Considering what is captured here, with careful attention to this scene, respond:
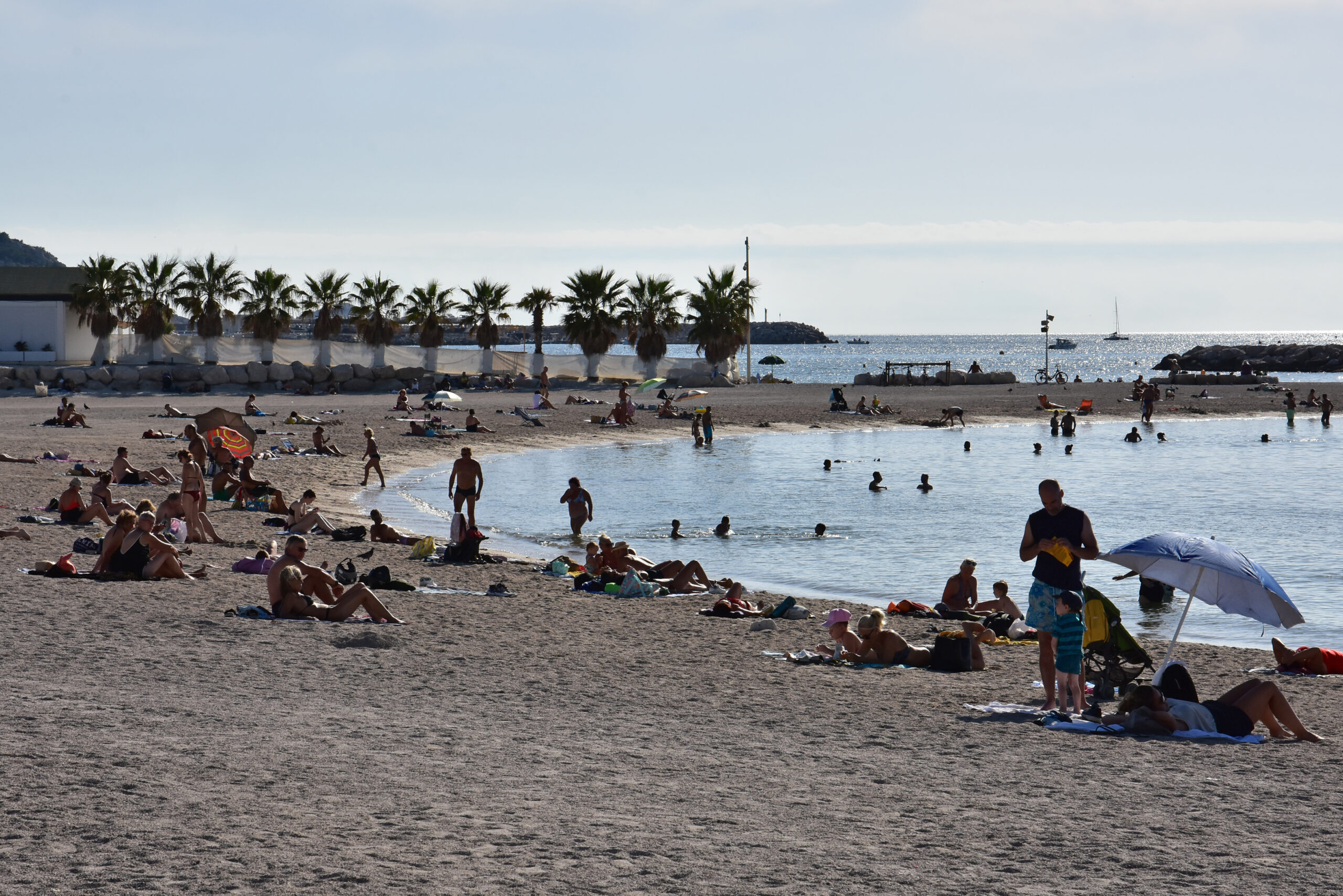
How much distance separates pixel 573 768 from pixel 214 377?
4746cm

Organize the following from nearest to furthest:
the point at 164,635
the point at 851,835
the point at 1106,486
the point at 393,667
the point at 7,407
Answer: the point at 851,835
the point at 393,667
the point at 164,635
the point at 1106,486
the point at 7,407

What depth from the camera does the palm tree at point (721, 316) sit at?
60.2 m

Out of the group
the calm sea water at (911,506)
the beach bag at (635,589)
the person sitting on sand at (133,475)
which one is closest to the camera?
the beach bag at (635,589)

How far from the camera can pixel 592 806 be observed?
6.01m

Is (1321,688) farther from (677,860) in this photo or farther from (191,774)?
(191,774)

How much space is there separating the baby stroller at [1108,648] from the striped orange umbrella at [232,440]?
54.2ft

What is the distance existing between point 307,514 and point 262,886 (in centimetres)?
1379

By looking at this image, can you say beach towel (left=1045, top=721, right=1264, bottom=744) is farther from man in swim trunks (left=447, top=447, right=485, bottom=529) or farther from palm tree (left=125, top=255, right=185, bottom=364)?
palm tree (left=125, top=255, right=185, bottom=364)

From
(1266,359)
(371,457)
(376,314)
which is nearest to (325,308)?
(376,314)

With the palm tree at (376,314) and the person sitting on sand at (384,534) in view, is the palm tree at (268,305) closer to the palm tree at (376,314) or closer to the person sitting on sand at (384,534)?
the palm tree at (376,314)

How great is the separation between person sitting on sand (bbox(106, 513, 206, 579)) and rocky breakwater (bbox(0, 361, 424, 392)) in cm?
3817

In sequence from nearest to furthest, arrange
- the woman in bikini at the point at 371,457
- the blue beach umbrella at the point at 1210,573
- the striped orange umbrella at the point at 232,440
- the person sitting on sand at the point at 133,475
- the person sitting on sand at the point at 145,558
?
1. the blue beach umbrella at the point at 1210,573
2. the person sitting on sand at the point at 145,558
3. the striped orange umbrella at the point at 232,440
4. the person sitting on sand at the point at 133,475
5. the woman in bikini at the point at 371,457

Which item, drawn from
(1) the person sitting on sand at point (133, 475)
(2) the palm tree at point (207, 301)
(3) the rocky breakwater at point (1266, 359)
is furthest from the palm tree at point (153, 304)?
(3) the rocky breakwater at point (1266, 359)

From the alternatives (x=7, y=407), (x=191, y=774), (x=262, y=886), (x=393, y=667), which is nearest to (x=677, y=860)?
(x=262, y=886)
